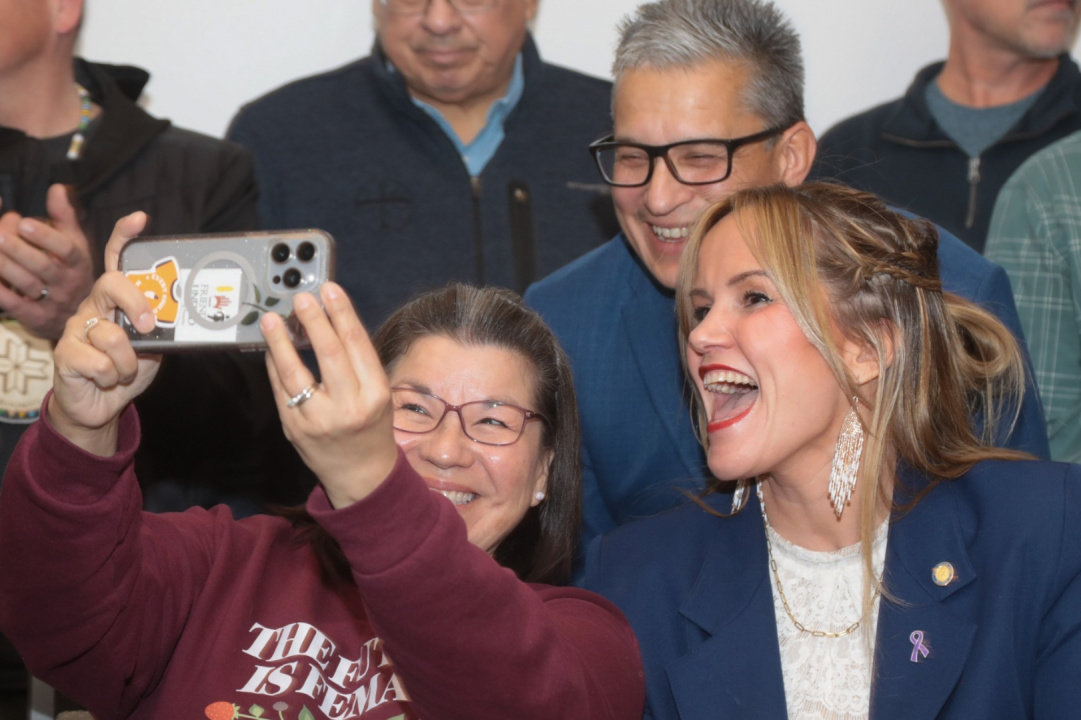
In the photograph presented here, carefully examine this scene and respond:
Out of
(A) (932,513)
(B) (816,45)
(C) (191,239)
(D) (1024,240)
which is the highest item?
(B) (816,45)

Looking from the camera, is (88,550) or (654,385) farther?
(654,385)

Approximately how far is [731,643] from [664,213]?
823 mm

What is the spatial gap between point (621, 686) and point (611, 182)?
3.41ft

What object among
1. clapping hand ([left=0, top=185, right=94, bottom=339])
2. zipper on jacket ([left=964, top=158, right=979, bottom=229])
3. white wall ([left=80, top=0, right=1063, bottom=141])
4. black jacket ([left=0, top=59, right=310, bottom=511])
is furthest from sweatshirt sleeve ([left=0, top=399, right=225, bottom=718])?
zipper on jacket ([left=964, top=158, right=979, bottom=229])

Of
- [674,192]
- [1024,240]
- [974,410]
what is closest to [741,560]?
[974,410]

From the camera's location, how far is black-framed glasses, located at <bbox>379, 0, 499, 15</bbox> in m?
2.77

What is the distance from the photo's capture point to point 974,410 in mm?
2152

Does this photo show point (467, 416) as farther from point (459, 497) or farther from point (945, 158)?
point (945, 158)

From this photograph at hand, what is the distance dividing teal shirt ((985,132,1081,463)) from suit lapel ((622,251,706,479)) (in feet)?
2.85

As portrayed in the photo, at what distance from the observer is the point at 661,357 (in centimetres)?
243

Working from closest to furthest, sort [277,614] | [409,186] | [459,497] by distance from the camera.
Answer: [277,614] → [459,497] → [409,186]

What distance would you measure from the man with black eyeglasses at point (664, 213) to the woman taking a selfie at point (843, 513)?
280mm

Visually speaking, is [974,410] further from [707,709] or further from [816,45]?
[816,45]

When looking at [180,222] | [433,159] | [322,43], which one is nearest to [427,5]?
[433,159]
